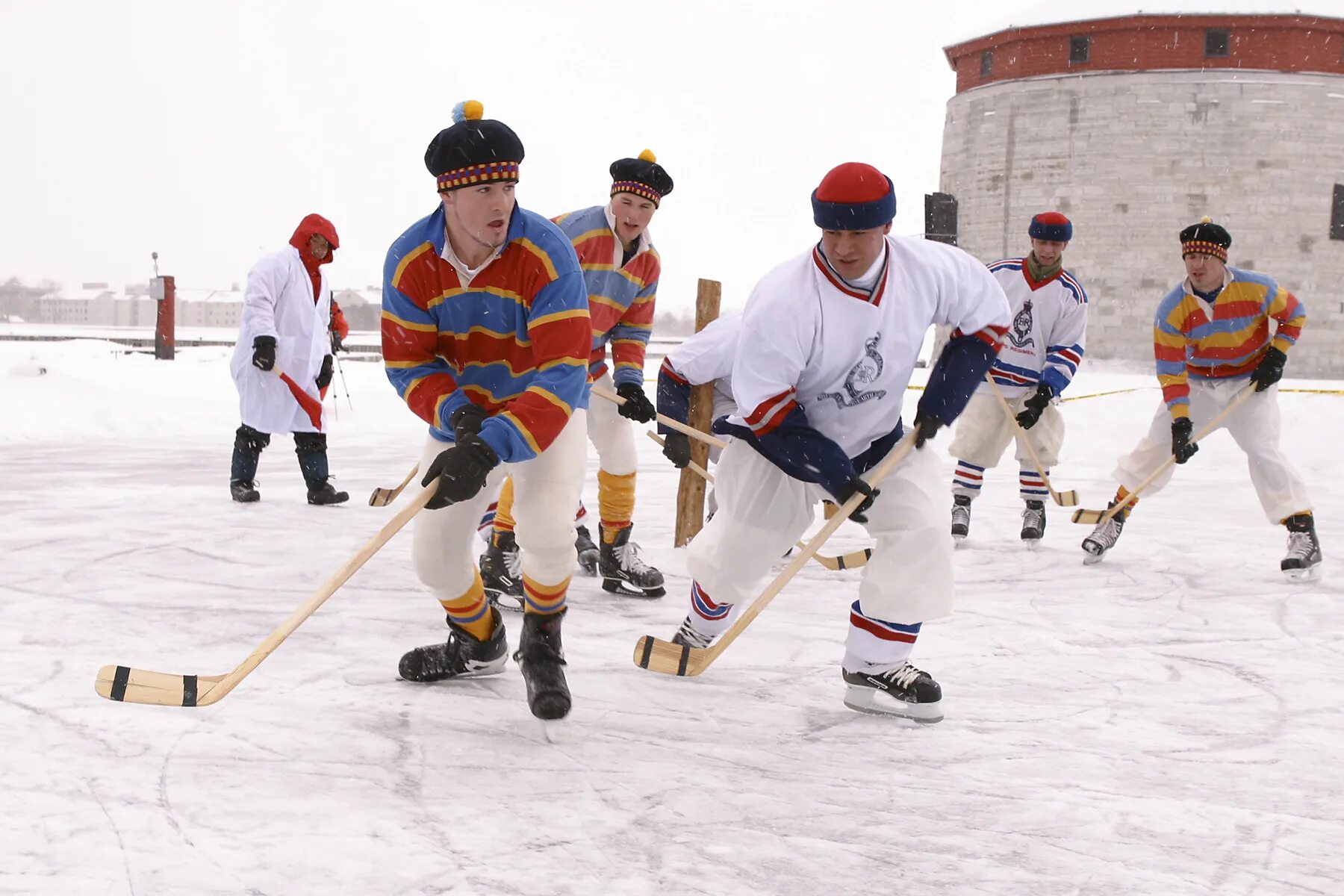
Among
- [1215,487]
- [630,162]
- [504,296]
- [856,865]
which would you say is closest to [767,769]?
[856,865]

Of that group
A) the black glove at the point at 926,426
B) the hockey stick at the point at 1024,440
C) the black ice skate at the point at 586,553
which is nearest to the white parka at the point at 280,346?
the black ice skate at the point at 586,553

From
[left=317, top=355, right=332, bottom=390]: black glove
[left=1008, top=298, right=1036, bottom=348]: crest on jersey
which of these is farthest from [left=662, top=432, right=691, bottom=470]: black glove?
[left=317, top=355, right=332, bottom=390]: black glove

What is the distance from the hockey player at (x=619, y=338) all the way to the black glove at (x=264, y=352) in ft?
8.01

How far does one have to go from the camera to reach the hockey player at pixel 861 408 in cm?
293

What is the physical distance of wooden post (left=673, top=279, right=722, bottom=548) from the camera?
5262 millimetres

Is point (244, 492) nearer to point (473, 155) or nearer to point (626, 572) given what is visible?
point (626, 572)

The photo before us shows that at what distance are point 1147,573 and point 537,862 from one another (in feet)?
13.2

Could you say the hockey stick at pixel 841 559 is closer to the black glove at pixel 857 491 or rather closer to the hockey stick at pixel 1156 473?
the black glove at pixel 857 491

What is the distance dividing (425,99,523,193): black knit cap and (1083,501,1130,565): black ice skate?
12.5ft

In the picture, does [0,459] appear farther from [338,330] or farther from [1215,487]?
[1215,487]

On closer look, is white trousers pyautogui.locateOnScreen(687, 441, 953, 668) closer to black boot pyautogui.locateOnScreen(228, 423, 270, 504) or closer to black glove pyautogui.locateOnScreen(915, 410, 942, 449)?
black glove pyautogui.locateOnScreen(915, 410, 942, 449)

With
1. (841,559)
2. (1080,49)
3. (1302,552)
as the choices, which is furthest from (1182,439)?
(1080,49)

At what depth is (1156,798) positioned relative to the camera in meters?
2.55

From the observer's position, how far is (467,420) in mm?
2730
